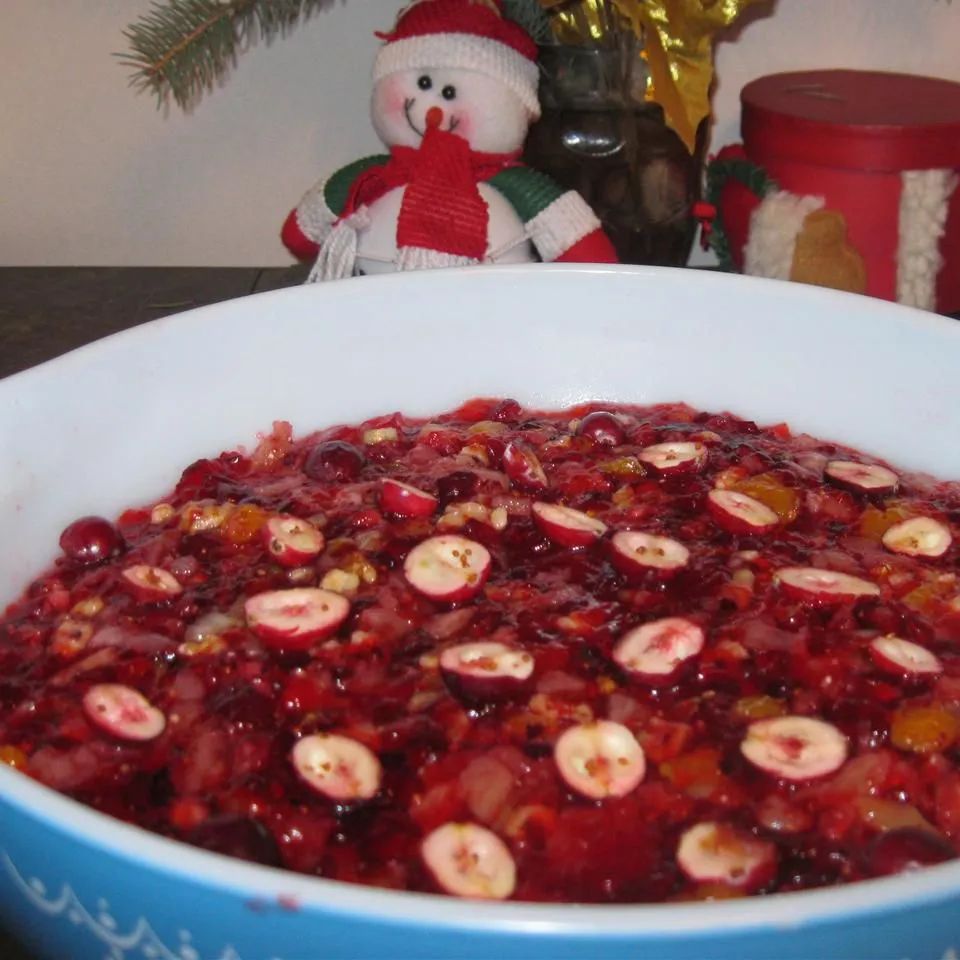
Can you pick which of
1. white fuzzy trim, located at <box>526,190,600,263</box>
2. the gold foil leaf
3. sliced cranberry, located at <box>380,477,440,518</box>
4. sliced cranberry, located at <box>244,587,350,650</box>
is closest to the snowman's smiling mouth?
white fuzzy trim, located at <box>526,190,600,263</box>

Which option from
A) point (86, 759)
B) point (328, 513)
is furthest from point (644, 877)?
point (328, 513)

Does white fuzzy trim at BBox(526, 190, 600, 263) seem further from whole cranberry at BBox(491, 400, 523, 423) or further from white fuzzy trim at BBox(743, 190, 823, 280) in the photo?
whole cranberry at BBox(491, 400, 523, 423)

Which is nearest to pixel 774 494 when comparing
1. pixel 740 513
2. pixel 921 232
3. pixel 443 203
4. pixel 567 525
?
pixel 740 513

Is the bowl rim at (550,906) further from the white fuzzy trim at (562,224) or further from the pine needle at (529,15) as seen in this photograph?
the pine needle at (529,15)

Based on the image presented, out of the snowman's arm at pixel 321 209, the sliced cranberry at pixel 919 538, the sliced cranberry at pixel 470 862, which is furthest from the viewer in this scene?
the snowman's arm at pixel 321 209

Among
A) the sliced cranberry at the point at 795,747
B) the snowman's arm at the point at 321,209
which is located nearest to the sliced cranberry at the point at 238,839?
the sliced cranberry at the point at 795,747

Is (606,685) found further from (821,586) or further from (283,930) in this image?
(283,930)
